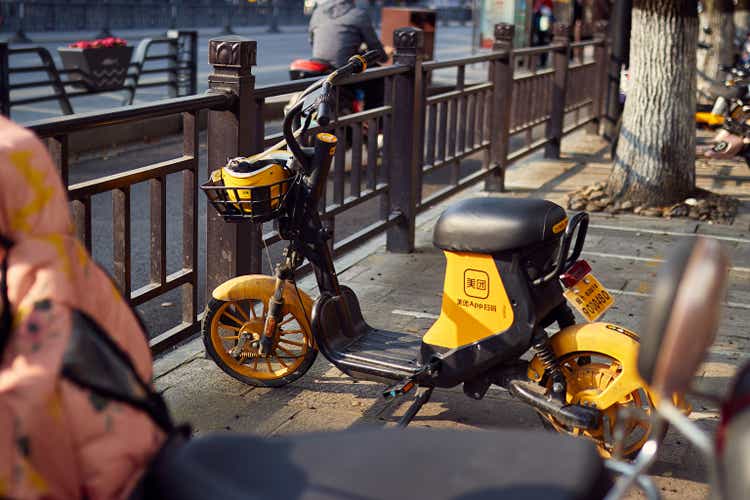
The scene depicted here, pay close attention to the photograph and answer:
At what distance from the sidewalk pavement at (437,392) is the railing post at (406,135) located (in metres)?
0.23

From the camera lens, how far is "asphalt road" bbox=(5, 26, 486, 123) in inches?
603

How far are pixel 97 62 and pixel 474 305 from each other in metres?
10.3

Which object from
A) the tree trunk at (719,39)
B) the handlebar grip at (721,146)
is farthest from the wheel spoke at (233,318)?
the tree trunk at (719,39)

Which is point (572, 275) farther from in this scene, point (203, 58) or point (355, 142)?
point (203, 58)

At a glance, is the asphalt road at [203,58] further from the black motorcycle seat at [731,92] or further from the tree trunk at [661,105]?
the black motorcycle seat at [731,92]

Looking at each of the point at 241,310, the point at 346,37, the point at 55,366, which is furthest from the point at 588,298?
the point at 346,37

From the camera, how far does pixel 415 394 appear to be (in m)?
4.43

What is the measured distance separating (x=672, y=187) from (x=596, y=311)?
5320 millimetres

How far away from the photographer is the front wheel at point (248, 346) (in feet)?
15.5

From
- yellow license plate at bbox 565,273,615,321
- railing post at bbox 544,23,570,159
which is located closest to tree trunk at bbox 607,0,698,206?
railing post at bbox 544,23,570,159

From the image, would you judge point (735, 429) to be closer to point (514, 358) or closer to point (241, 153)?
point (514, 358)

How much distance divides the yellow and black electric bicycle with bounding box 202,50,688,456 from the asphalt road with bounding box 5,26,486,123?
9692mm

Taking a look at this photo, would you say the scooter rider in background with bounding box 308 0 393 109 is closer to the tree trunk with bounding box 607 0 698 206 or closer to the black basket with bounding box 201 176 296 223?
the tree trunk with bounding box 607 0 698 206

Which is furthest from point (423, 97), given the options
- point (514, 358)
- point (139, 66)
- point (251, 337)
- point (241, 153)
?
point (139, 66)
